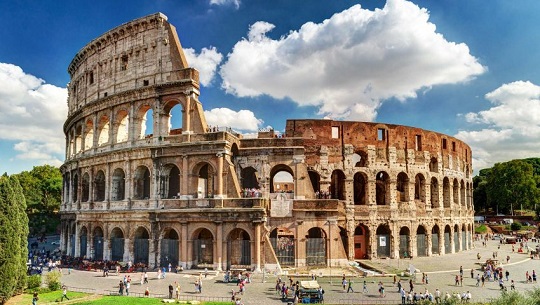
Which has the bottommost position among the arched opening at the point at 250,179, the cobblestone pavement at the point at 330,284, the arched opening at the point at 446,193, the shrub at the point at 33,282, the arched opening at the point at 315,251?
the cobblestone pavement at the point at 330,284

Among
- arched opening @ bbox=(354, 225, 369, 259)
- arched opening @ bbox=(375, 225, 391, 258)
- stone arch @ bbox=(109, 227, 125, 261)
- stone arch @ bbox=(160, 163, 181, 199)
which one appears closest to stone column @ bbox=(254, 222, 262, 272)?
stone arch @ bbox=(160, 163, 181, 199)

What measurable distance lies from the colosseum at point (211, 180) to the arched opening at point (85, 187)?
92 millimetres

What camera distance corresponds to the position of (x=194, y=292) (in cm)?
2303

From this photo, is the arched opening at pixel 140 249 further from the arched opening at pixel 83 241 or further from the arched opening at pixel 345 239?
the arched opening at pixel 345 239

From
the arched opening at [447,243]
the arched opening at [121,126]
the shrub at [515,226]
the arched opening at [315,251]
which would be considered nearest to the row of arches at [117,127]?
the arched opening at [121,126]

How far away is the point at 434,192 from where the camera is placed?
40625 millimetres

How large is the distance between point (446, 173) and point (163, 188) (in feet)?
91.8

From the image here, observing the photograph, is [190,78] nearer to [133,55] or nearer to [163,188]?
[133,55]

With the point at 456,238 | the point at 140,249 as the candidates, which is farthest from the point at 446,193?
the point at 140,249

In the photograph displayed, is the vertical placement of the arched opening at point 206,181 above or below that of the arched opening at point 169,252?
above

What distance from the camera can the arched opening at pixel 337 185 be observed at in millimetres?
36219

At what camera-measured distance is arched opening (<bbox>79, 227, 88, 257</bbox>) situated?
35.5 metres

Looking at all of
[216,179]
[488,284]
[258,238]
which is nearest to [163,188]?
[216,179]

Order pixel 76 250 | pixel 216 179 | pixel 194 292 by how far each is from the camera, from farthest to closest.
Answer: pixel 76 250 → pixel 216 179 → pixel 194 292
